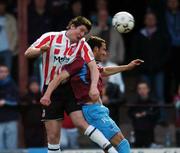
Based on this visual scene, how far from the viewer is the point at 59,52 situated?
11148 millimetres

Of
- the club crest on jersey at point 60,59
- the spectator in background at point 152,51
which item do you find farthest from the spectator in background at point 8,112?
the club crest on jersey at point 60,59

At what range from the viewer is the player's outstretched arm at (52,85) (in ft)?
36.0

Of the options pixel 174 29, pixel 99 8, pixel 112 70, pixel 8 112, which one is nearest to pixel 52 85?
pixel 112 70

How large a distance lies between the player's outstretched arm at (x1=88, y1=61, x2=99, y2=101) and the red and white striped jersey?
0.28 ft

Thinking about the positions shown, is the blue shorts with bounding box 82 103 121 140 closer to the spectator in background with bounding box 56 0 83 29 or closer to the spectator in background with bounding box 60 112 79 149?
the spectator in background with bounding box 60 112 79 149

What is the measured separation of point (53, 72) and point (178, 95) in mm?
5070

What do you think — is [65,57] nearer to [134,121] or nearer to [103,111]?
[103,111]

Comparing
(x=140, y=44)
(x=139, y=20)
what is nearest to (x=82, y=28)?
(x=140, y=44)

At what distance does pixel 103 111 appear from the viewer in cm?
1123

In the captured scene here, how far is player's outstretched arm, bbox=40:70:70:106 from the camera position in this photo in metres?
11.0

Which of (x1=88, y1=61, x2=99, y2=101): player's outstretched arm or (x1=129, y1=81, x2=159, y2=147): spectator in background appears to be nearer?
(x1=88, y1=61, x2=99, y2=101): player's outstretched arm

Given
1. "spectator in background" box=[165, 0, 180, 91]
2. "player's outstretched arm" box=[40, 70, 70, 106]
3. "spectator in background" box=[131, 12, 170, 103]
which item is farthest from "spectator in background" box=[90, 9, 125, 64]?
"player's outstretched arm" box=[40, 70, 70, 106]

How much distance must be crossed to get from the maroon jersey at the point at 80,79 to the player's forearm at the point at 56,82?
0.41 feet

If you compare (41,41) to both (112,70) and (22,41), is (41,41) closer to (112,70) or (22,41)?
(112,70)
